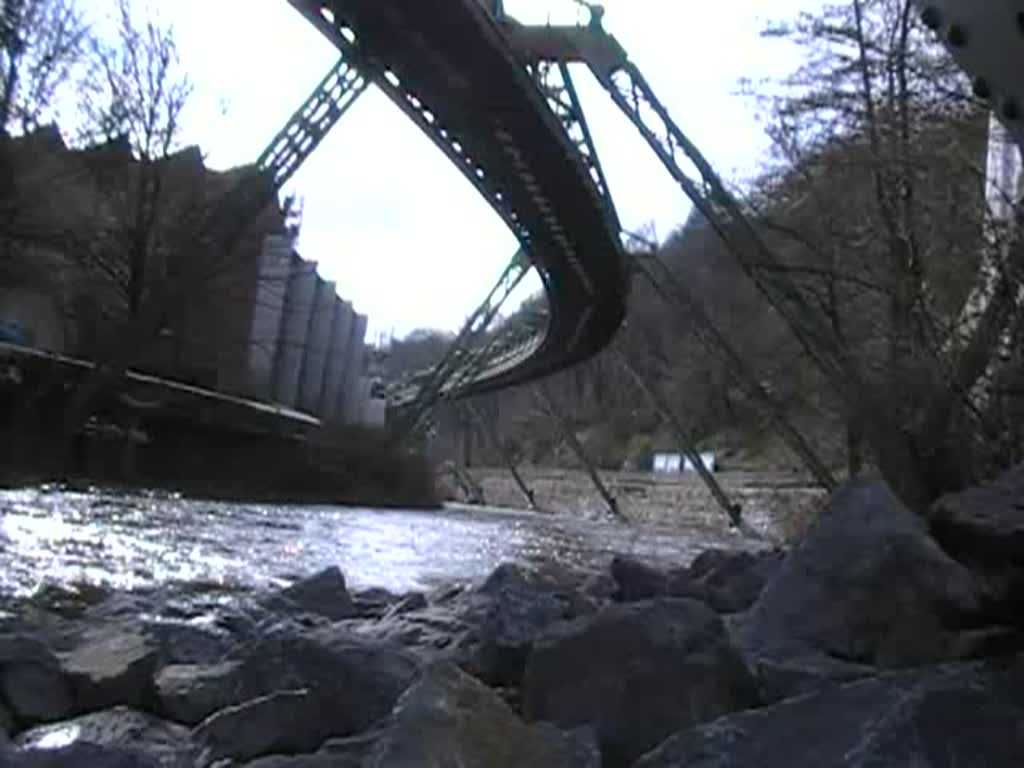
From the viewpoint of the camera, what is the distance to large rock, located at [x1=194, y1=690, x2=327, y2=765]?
4.14 metres

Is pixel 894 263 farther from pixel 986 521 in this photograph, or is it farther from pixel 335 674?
pixel 335 674

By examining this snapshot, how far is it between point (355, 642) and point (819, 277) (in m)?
8.76

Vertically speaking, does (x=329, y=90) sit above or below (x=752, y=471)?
above

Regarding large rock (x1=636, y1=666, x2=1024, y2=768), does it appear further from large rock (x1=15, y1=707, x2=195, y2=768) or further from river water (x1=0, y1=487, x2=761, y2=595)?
river water (x1=0, y1=487, x2=761, y2=595)

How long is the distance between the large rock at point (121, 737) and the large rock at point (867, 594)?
1969 mm

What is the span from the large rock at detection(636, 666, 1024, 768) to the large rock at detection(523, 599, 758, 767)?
0.34 m

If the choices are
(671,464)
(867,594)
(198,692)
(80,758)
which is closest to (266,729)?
(80,758)

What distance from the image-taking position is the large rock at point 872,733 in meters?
3.39

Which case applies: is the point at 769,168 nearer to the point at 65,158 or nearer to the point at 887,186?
the point at 887,186

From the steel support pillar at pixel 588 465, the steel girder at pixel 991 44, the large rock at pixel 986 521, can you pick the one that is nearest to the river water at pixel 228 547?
the large rock at pixel 986 521

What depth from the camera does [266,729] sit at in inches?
165

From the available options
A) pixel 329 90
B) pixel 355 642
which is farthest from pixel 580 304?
pixel 355 642

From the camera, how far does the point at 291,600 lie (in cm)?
858

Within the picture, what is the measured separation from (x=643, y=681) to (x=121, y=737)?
5.64ft
